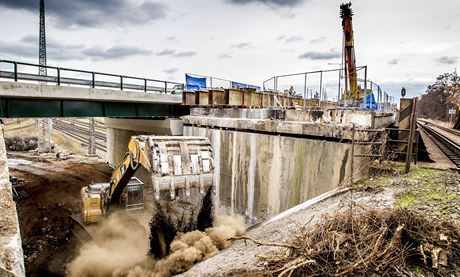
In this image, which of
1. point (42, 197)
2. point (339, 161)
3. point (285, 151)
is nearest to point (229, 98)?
point (285, 151)

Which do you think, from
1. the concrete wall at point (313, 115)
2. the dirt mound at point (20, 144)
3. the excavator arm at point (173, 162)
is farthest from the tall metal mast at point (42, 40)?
the excavator arm at point (173, 162)

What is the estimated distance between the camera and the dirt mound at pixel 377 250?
405 cm

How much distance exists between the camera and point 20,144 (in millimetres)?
34812

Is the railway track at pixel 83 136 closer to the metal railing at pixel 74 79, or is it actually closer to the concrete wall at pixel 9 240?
the metal railing at pixel 74 79

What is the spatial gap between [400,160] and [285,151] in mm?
4211

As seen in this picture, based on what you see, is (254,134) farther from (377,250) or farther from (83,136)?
(83,136)

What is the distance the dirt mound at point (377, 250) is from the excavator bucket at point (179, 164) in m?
3.73

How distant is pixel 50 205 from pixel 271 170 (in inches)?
517

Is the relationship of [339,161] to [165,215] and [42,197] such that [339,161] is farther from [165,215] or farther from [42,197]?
[42,197]

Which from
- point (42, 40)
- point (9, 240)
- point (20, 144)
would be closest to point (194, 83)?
point (9, 240)

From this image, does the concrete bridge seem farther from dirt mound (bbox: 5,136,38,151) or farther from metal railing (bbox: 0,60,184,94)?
dirt mound (bbox: 5,136,38,151)

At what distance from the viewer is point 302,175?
1077 centimetres

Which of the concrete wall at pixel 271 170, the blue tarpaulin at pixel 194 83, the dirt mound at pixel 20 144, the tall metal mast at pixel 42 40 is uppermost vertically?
the tall metal mast at pixel 42 40

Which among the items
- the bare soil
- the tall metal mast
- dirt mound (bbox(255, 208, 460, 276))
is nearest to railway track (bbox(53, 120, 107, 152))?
the bare soil
